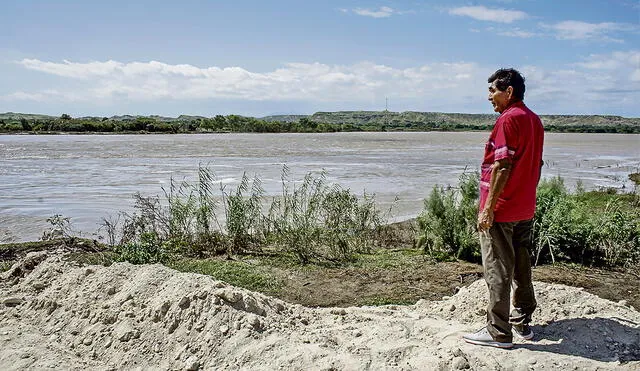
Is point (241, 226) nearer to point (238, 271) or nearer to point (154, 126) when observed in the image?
point (238, 271)

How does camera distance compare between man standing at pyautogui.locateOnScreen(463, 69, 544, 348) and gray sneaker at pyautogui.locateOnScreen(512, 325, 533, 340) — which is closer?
man standing at pyautogui.locateOnScreen(463, 69, 544, 348)

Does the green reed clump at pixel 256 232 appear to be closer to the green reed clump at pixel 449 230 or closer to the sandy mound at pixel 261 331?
the green reed clump at pixel 449 230

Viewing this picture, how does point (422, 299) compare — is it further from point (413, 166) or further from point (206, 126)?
point (206, 126)

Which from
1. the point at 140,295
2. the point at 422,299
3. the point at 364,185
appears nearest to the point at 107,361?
the point at 140,295

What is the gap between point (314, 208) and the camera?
9695 millimetres

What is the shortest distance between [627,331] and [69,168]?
23206mm

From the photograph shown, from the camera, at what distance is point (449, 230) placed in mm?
8977

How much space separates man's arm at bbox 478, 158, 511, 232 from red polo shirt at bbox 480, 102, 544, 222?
2.4 inches

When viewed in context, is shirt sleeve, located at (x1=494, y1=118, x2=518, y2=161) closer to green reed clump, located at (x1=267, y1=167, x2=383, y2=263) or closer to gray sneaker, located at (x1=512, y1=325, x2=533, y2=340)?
gray sneaker, located at (x1=512, y1=325, x2=533, y2=340)

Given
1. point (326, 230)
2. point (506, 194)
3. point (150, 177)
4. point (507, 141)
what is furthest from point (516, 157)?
point (150, 177)

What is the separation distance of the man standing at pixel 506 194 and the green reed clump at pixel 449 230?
417cm

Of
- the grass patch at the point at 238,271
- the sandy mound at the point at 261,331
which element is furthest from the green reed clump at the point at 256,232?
the sandy mound at the point at 261,331

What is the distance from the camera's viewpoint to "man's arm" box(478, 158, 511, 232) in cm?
414

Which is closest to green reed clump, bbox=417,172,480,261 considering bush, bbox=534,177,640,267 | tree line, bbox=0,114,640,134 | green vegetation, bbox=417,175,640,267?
green vegetation, bbox=417,175,640,267
